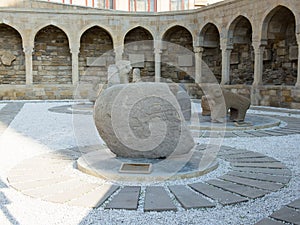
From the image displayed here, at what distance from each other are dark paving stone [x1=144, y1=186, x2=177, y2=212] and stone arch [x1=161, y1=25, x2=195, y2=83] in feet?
45.9

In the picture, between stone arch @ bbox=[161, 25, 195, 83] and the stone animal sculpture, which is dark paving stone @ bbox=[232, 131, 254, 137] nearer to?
the stone animal sculpture

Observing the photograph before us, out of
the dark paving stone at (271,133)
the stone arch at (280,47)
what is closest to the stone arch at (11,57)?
the stone arch at (280,47)

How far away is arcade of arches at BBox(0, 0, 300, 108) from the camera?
13.2 meters

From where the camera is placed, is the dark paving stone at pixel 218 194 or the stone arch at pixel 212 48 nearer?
the dark paving stone at pixel 218 194

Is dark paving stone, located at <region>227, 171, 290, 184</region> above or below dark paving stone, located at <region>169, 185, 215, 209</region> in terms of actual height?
above

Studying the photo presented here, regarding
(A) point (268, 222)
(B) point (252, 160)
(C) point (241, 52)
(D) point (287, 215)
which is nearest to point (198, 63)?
(C) point (241, 52)

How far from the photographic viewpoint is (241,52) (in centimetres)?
1536

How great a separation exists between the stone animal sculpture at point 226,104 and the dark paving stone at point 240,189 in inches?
163

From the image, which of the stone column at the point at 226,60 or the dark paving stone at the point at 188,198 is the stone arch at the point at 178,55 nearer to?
the stone column at the point at 226,60

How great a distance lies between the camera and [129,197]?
318 centimetres

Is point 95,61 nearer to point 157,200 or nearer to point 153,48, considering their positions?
point 153,48

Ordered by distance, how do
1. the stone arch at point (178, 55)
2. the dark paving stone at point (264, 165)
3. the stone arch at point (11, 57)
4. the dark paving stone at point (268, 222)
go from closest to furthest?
the dark paving stone at point (268, 222) → the dark paving stone at point (264, 165) → the stone arch at point (11, 57) → the stone arch at point (178, 55)

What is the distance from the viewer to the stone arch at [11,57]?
16.7 metres

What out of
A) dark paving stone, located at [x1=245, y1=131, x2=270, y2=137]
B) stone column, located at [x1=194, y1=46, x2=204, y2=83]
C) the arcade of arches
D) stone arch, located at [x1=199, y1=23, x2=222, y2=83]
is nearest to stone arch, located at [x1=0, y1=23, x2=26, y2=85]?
the arcade of arches
